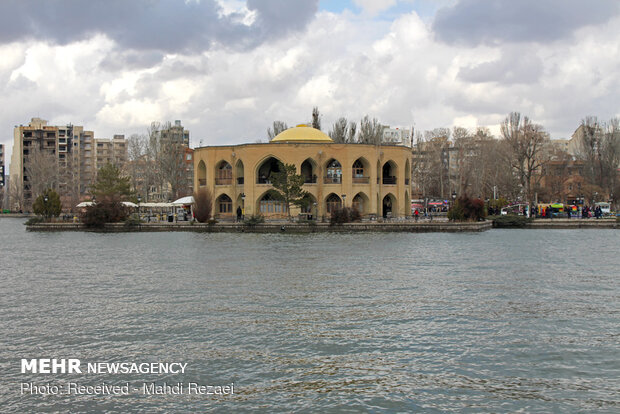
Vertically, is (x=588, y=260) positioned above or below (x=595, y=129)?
below

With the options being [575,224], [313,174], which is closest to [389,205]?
[313,174]

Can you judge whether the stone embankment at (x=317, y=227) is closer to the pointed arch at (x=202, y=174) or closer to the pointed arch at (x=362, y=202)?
the pointed arch at (x=362, y=202)

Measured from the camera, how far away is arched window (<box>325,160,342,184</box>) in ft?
161

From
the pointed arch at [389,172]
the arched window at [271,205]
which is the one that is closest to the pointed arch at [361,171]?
the pointed arch at [389,172]

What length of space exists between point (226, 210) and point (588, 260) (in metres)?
33.5

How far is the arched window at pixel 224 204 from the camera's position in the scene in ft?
171

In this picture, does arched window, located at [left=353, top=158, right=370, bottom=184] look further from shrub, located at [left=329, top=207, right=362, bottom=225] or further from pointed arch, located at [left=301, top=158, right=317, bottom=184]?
shrub, located at [left=329, top=207, right=362, bottom=225]

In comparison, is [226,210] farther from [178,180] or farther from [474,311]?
[474,311]

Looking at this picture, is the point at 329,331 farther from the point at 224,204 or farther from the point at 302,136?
the point at 224,204

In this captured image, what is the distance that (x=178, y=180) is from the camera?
65500mm

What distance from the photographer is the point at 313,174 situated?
49.4 m

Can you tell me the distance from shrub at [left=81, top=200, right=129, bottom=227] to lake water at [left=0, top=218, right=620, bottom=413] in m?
21.4

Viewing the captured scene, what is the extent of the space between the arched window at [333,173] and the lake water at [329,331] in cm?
2443

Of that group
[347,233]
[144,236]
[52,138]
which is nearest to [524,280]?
[347,233]
